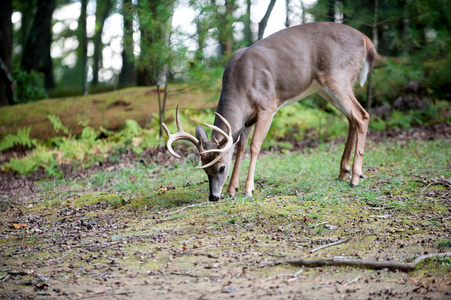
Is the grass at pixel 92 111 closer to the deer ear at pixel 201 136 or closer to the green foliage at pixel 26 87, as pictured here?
the green foliage at pixel 26 87

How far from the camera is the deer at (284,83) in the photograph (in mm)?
5676

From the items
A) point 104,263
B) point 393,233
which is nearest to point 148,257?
point 104,263

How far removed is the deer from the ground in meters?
0.52

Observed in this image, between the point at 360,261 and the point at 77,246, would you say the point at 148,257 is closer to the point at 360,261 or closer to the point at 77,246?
the point at 77,246

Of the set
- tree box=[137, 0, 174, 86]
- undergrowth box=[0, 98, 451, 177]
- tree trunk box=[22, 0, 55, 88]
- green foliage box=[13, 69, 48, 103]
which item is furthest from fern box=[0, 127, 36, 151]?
tree trunk box=[22, 0, 55, 88]

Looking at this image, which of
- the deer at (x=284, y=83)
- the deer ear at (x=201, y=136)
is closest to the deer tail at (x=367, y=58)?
the deer at (x=284, y=83)

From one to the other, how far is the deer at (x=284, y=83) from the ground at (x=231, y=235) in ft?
1.71

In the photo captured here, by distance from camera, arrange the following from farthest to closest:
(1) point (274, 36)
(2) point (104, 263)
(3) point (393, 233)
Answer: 1. (1) point (274, 36)
2. (3) point (393, 233)
3. (2) point (104, 263)

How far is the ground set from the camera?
122 inches

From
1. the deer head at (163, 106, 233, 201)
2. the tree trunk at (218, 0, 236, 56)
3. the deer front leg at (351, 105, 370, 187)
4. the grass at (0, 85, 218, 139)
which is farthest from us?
the grass at (0, 85, 218, 139)

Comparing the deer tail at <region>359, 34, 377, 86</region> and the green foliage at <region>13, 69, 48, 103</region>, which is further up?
the deer tail at <region>359, 34, 377, 86</region>

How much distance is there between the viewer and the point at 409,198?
4.89 m

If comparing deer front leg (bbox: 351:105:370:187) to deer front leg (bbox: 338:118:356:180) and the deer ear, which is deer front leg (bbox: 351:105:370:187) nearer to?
deer front leg (bbox: 338:118:356:180)

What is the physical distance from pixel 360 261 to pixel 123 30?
Result: 706cm
